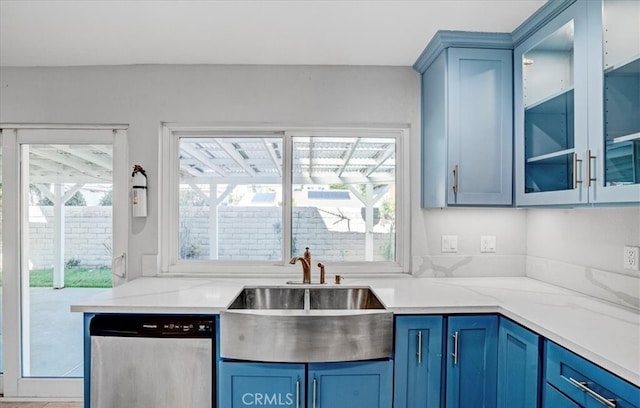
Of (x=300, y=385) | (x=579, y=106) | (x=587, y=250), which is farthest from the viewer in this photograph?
(x=587, y=250)

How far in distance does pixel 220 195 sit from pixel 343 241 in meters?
0.95

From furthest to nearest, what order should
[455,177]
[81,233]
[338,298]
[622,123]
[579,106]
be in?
[81,233], [338,298], [455,177], [579,106], [622,123]

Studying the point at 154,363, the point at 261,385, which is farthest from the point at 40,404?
the point at 261,385

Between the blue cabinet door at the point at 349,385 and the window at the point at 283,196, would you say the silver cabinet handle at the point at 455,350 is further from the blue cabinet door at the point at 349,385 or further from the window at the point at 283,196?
the window at the point at 283,196

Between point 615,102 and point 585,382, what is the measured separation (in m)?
1.07

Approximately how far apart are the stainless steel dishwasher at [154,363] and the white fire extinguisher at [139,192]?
828 mm

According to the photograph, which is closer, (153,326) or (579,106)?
(579,106)

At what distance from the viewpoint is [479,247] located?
92.9 inches

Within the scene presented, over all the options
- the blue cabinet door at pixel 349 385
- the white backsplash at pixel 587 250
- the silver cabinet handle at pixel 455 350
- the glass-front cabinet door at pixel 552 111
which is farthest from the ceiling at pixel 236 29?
the blue cabinet door at pixel 349 385

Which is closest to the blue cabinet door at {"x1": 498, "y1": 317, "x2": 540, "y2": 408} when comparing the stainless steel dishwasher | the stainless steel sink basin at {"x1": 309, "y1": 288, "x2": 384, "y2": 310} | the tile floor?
the stainless steel sink basin at {"x1": 309, "y1": 288, "x2": 384, "y2": 310}

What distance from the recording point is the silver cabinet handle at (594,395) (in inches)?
41.3

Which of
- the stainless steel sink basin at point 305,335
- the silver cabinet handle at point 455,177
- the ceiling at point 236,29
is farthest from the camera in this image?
the silver cabinet handle at point 455,177

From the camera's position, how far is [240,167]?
2.46m

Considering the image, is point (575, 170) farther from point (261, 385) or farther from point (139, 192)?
point (139, 192)
